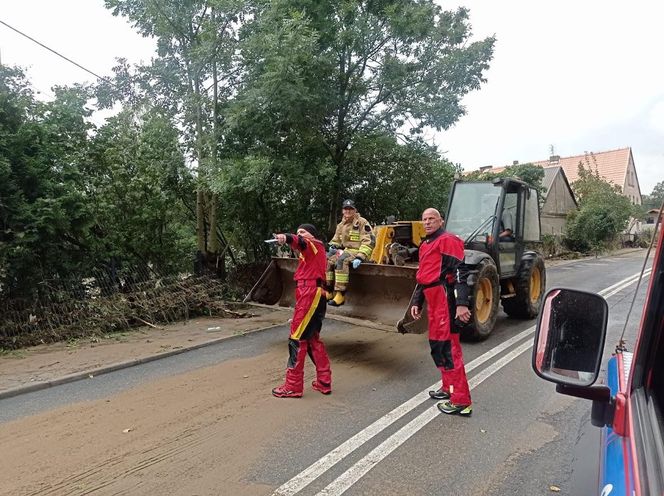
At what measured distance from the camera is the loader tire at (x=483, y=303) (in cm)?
695

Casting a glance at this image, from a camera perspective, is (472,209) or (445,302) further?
(472,209)

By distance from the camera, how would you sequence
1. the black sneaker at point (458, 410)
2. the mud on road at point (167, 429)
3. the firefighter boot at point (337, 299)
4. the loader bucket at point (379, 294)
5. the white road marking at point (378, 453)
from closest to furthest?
the white road marking at point (378, 453) → the mud on road at point (167, 429) → the black sneaker at point (458, 410) → the loader bucket at point (379, 294) → the firefighter boot at point (337, 299)

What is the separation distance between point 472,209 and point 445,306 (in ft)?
13.0

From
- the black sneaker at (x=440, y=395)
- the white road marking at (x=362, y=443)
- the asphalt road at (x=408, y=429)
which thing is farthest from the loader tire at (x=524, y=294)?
the black sneaker at (x=440, y=395)

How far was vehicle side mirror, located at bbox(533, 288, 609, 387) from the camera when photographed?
1.61 meters

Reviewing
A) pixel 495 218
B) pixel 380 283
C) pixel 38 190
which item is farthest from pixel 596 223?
pixel 38 190

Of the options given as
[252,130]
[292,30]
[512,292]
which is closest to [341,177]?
[252,130]

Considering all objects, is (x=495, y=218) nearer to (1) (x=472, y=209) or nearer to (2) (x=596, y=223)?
(1) (x=472, y=209)

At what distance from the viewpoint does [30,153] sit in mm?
7613

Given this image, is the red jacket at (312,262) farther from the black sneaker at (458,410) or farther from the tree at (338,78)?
the tree at (338,78)

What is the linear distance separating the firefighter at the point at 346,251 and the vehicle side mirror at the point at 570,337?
16.2 feet

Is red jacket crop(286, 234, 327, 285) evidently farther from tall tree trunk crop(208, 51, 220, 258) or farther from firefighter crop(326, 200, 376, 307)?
tall tree trunk crop(208, 51, 220, 258)

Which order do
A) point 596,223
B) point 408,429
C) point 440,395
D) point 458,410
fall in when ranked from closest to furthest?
point 408,429 < point 458,410 < point 440,395 < point 596,223

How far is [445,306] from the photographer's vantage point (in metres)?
4.57
